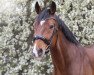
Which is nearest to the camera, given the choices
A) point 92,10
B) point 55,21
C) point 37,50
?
point 37,50

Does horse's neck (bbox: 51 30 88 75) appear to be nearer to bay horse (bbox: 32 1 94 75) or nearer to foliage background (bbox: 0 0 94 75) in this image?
bay horse (bbox: 32 1 94 75)

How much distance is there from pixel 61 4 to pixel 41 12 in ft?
8.71

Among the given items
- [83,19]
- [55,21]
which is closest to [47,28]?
[55,21]

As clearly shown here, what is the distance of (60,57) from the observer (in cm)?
438

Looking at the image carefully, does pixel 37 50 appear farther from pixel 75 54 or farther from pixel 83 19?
pixel 83 19

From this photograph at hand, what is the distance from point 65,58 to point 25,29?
8.97 ft

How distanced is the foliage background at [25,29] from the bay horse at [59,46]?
7.09 feet

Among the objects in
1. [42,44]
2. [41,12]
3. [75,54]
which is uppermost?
[41,12]

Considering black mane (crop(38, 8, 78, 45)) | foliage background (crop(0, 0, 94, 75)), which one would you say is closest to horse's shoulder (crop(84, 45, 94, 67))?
black mane (crop(38, 8, 78, 45))

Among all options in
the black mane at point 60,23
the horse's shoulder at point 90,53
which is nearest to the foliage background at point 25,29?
the horse's shoulder at point 90,53

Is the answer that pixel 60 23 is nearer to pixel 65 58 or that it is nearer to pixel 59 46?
pixel 59 46

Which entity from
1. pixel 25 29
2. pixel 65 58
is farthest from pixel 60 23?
pixel 25 29

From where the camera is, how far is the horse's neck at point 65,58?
14.3 ft

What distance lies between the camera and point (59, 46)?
4.34 metres
